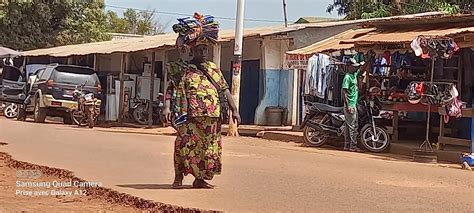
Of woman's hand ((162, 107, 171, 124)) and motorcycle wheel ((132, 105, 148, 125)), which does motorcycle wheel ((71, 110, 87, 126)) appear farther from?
woman's hand ((162, 107, 171, 124))

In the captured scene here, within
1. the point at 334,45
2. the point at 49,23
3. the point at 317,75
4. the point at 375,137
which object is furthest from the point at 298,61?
the point at 49,23

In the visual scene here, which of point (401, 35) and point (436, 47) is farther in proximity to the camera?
point (401, 35)

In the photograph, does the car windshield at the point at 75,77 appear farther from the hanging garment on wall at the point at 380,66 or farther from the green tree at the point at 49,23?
the green tree at the point at 49,23

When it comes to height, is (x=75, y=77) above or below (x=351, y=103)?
above

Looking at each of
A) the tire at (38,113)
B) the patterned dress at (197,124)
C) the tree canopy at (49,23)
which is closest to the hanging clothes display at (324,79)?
the tire at (38,113)

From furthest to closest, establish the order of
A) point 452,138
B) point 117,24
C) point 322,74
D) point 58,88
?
point 117,24 → point 58,88 → point 322,74 → point 452,138


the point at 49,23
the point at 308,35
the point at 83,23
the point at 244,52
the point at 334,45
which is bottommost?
the point at 334,45

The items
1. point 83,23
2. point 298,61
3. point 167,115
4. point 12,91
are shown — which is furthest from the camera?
point 83,23

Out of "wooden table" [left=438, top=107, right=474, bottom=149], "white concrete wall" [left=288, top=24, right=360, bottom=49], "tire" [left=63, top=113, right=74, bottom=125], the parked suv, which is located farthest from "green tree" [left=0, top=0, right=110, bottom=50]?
"wooden table" [left=438, top=107, right=474, bottom=149]

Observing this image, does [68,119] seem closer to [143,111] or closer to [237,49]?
[143,111]

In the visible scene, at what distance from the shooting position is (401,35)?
15414 millimetres

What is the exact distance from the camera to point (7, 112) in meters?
26.1

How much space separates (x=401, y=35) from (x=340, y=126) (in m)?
2.25

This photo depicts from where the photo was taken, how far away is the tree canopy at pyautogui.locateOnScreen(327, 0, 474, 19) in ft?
77.8
